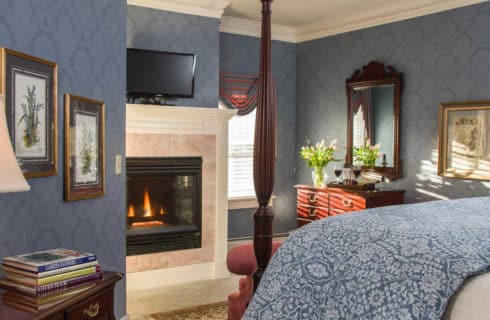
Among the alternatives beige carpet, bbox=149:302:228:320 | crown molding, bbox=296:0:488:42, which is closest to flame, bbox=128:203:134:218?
beige carpet, bbox=149:302:228:320

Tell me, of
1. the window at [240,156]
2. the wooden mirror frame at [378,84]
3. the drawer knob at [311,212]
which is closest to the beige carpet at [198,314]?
the drawer knob at [311,212]

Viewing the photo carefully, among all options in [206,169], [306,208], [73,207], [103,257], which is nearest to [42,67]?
[73,207]

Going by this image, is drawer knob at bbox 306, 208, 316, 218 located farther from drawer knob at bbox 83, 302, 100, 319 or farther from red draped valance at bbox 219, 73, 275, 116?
drawer knob at bbox 83, 302, 100, 319

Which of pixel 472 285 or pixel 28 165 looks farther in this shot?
pixel 28 165

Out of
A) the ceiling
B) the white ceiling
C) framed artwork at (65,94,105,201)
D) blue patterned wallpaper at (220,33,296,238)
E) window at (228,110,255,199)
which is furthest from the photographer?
blue patterned wallpaper at (220,33,296,238)

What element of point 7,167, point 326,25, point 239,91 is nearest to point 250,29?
point 239,91

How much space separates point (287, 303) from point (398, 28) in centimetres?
426

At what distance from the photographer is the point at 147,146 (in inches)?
184

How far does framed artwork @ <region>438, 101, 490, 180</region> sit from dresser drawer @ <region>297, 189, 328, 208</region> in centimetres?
128

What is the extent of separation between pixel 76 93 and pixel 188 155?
2297 millimetres

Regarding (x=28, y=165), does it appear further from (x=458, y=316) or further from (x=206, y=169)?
(x=206, y=169)

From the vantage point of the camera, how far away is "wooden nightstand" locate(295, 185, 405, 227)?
17.0ft

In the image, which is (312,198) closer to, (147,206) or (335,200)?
(335,200)

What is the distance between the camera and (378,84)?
5602 mm
